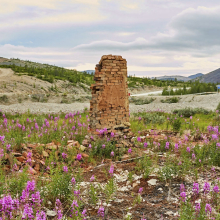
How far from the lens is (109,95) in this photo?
7.75m

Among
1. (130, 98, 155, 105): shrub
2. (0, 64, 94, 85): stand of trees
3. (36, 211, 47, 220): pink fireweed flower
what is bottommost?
(36, 211, 47, 220): pink fireweed flower

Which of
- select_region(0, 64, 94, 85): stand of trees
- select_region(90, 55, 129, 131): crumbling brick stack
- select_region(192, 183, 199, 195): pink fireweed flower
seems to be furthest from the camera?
select_region(0, 64, 94, 85): stand of trees

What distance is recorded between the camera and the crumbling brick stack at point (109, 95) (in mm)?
7660

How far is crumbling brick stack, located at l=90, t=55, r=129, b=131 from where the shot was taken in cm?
766

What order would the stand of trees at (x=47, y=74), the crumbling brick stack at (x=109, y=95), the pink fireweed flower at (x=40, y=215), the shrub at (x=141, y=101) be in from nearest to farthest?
the pink fireweed flower at (x=40, y=215) → the crumbling brick stack at (x=109, y=95) → the shrub at (x=141, y=101) → the stand of trees at (x=47, y=74)

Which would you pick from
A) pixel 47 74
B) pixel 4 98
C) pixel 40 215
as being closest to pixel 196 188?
pixel 40 215

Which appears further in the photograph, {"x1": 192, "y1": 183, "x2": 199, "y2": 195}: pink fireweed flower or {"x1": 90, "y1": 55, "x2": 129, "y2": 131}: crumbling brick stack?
{"x1": 90, "y1": 55, "x2": 129, "y2": 131}: crumbling brick stack

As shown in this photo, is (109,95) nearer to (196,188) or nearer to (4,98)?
(196,188)

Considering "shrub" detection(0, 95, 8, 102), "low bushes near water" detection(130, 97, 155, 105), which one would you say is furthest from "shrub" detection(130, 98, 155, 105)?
"shrub" detection(0, 95, 8, 102)

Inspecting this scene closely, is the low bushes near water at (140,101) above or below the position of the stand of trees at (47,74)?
below

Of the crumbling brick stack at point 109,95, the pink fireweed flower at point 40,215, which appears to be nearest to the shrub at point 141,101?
the crumbling brick stack at point 109,95

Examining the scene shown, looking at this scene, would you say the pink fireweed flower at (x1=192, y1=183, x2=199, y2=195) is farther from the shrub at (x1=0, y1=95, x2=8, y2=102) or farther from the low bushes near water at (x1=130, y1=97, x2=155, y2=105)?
the shrub at (x1=0, y1=95, x2=8, y2=102)

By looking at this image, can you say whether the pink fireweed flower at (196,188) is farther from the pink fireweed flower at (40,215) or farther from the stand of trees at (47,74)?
the stand of trees at (47,74)

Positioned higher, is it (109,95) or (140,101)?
(109,95)
